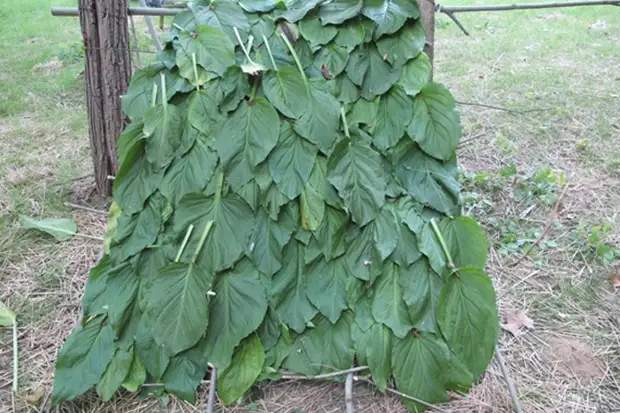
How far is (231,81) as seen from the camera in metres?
1.26

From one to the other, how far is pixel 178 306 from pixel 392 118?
0.77 m

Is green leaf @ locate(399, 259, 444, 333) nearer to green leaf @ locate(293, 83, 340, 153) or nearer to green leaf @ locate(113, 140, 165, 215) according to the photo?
green leaf @ locate(293, 83, 340, 153)

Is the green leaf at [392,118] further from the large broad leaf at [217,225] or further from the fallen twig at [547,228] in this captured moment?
the fallen twig at [547,228]

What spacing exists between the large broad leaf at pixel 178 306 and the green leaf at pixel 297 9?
754 millimetres

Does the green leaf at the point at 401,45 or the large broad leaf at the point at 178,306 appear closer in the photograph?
the large broad leaf at the point at 178,306

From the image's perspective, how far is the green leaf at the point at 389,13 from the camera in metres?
1.28

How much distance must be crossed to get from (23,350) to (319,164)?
1050mm

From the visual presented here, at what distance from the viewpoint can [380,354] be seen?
1.22 metres

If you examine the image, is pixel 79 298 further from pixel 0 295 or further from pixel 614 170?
pixel 614 170

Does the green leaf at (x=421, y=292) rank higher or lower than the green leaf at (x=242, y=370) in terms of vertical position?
higher

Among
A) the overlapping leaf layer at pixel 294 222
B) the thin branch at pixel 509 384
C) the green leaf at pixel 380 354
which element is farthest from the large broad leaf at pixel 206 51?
the thin branch at pixel 509 384

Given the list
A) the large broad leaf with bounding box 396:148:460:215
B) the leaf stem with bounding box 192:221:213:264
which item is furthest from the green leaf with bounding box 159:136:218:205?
the large broad leaf with bounding box 396:148:460:215

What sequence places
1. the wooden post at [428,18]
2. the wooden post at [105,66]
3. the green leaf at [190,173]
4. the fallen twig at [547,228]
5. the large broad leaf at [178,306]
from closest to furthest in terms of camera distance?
the large broad leaf at [178,306]
the green leaf at [190,173]
the wooden post at [428,18]
the wooden post at [105,66]
the fallen twig at [547,228]

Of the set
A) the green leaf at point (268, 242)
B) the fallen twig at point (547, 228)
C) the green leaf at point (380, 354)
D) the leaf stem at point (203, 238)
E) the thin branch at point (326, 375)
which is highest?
the leaf stem at point (203, 238)
